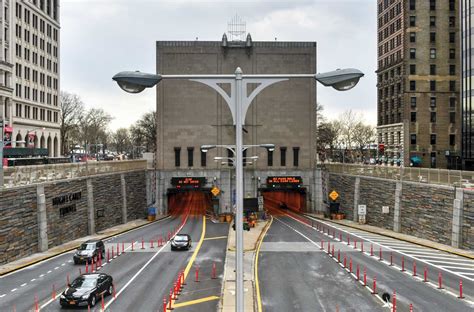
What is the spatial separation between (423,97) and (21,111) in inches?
3180

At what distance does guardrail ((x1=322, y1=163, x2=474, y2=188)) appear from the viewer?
38.5 metres

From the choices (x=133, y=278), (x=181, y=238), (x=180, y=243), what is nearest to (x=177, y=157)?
(x=181, y=238)

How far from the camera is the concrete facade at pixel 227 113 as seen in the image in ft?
225

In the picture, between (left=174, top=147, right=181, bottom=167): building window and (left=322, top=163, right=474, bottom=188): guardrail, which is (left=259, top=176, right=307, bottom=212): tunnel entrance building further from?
(left=174, top=147, right=181, bottom=167): building window

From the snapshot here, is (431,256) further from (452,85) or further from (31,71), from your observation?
(31,71)

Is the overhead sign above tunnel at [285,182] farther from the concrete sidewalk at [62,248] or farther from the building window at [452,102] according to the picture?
the building window at [452,102]

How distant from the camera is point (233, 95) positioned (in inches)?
456

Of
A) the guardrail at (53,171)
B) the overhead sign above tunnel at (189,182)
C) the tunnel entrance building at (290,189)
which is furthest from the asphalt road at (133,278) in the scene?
the tunnel entrance building at (290,189)

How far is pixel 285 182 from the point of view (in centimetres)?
6812

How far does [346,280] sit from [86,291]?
15302 millimetres

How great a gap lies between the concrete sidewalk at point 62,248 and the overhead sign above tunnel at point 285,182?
1853cm

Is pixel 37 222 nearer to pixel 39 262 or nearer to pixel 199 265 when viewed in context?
pixel 39 262

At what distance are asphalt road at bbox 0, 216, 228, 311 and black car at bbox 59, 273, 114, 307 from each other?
0.50m

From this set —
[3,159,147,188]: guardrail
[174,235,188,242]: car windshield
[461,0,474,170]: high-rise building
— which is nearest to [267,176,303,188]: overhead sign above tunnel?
[3,159,147,188]: guardrail
